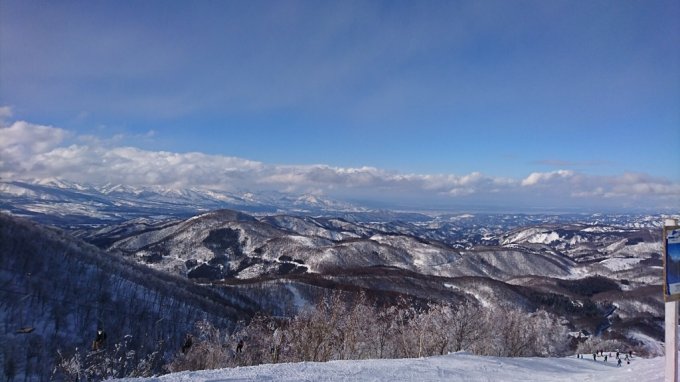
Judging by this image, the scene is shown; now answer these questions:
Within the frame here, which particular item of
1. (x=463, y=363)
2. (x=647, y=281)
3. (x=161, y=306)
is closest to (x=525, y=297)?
(x=647, y=281)

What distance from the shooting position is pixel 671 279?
9.40 m

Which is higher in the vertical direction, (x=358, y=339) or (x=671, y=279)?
(x=671, y=279)

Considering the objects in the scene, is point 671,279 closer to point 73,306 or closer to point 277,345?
point 277,345

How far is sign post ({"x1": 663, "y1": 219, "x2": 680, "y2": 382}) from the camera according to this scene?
934 centimetres

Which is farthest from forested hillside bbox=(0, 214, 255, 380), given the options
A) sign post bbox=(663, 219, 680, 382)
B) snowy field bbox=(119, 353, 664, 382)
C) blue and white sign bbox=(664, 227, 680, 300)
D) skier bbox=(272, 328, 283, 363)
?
blue and white sign bbox=(664, 227, 680, 300)

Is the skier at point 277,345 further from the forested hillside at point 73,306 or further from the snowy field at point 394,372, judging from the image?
the forested hillside at point 73,306

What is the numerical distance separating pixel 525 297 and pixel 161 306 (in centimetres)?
12072

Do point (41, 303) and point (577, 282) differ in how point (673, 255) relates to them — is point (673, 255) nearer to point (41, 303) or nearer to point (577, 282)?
point (41, 303)

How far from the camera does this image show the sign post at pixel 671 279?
30.7 feet

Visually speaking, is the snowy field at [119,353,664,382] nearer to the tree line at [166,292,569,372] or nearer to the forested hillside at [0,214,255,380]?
the tree line at [166,292,569,372]

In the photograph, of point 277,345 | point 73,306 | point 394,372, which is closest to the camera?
point 394,372

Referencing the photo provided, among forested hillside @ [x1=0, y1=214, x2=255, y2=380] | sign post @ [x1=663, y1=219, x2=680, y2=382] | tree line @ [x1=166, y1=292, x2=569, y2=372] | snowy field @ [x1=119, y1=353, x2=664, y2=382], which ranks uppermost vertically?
sign post @ [x1=663, y1=219, x2=680, y2=382]

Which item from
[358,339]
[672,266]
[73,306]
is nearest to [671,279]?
[672,266]

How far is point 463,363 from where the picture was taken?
21.0 meters
